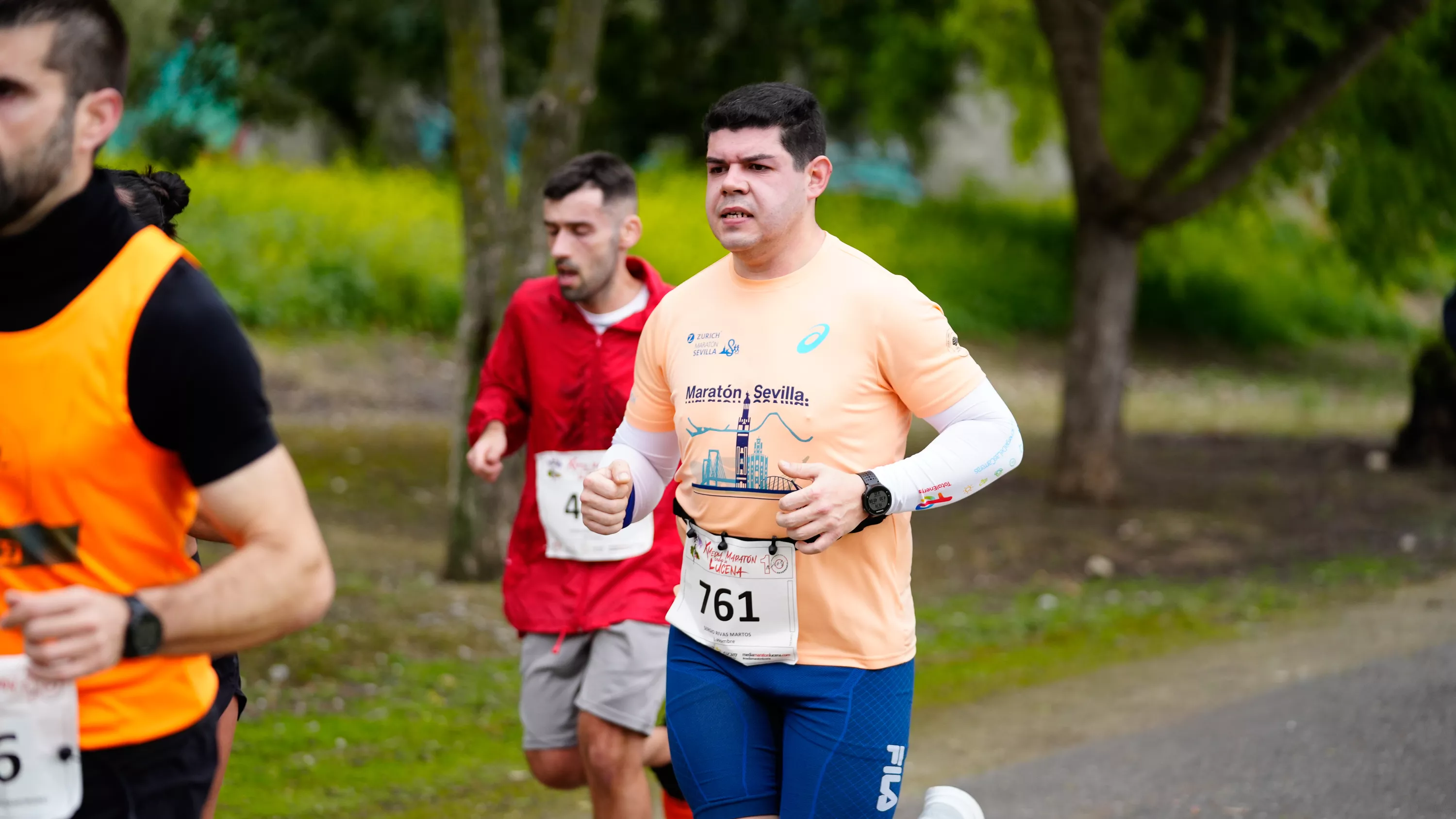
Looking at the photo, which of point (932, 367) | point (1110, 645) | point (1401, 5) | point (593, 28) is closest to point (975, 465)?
point (932, 367)

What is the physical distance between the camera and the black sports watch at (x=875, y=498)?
337 centimetres

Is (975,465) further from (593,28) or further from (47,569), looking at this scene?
(593,28)

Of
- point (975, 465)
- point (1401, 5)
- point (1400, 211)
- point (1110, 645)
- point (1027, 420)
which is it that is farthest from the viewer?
point (1027, 420)

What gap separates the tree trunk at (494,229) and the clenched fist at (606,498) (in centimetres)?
600

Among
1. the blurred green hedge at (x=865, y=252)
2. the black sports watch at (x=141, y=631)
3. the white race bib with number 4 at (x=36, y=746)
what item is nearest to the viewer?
the black sports watch at (x=141, y=631)

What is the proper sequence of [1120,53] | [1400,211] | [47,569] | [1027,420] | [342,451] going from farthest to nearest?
[1027,420]
[1120,53]
[1400,211]
[342,451]
[47,569]

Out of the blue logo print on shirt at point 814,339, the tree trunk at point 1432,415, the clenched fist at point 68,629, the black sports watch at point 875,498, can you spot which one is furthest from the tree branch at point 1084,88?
the clenched fist at point 68,629

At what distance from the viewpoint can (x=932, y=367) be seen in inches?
138

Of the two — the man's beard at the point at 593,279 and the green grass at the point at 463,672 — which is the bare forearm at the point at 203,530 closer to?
the man's beard at the point at 593,279

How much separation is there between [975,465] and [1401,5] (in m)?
10.5

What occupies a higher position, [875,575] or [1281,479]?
[875,575]

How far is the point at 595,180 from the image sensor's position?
17.0 ft

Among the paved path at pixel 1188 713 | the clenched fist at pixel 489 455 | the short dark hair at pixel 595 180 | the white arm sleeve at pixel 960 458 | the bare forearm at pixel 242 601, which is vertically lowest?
the paved path at pixel 1188 713

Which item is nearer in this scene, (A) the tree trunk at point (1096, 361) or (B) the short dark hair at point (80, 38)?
(B) the short dark hair at point (80, 38)
